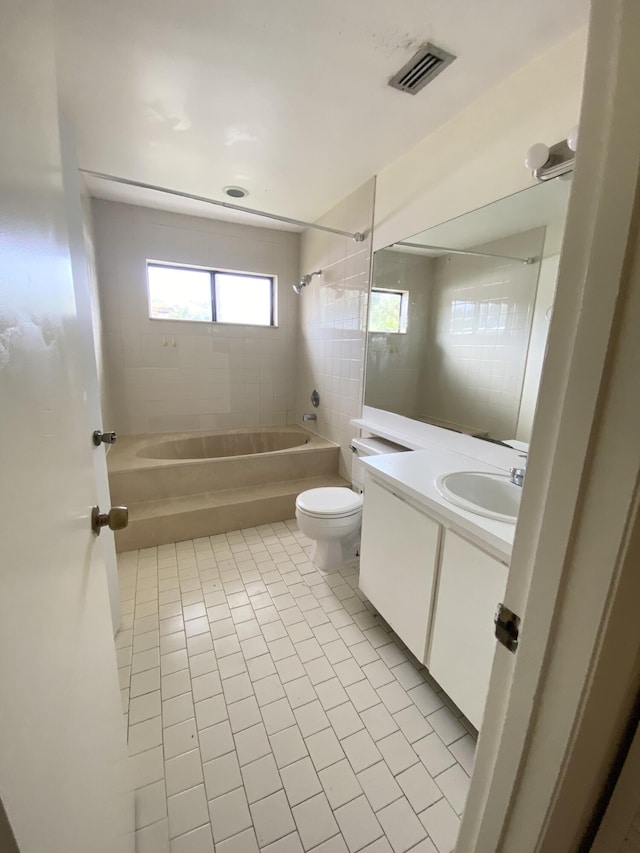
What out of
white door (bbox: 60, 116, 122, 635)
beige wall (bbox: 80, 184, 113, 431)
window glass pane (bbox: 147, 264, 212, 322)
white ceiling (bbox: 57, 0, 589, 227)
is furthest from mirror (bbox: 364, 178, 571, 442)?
beige wall (bbox: 80, 184, 113, 431)

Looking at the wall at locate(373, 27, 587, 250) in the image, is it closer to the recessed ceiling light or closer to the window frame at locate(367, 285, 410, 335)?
the window frame at locate(367, 285, 410, 335)

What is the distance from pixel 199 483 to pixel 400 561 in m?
1.76

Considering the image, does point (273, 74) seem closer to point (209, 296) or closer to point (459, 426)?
point (459, 426)

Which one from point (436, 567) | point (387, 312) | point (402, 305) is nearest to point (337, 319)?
point (387, 312)

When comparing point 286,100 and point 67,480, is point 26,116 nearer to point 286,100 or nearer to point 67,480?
point 67,480

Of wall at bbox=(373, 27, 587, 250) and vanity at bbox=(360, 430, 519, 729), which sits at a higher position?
wall at bbox=(373, 27, 587, 250)

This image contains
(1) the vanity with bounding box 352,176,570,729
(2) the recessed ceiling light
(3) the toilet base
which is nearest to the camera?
(1) the vanity with bounding box 352,176,570,729

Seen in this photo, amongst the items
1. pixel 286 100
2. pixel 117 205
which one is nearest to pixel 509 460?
pixel 286 100

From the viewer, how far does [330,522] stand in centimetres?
195

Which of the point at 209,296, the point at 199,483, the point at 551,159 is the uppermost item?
the point at 551,159

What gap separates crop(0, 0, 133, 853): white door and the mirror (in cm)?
139

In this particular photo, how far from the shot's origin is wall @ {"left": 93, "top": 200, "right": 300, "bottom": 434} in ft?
9.58

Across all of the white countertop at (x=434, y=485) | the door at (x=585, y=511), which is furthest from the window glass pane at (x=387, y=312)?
the door at (x=585, y=511)

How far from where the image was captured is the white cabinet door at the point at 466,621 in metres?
1.05
